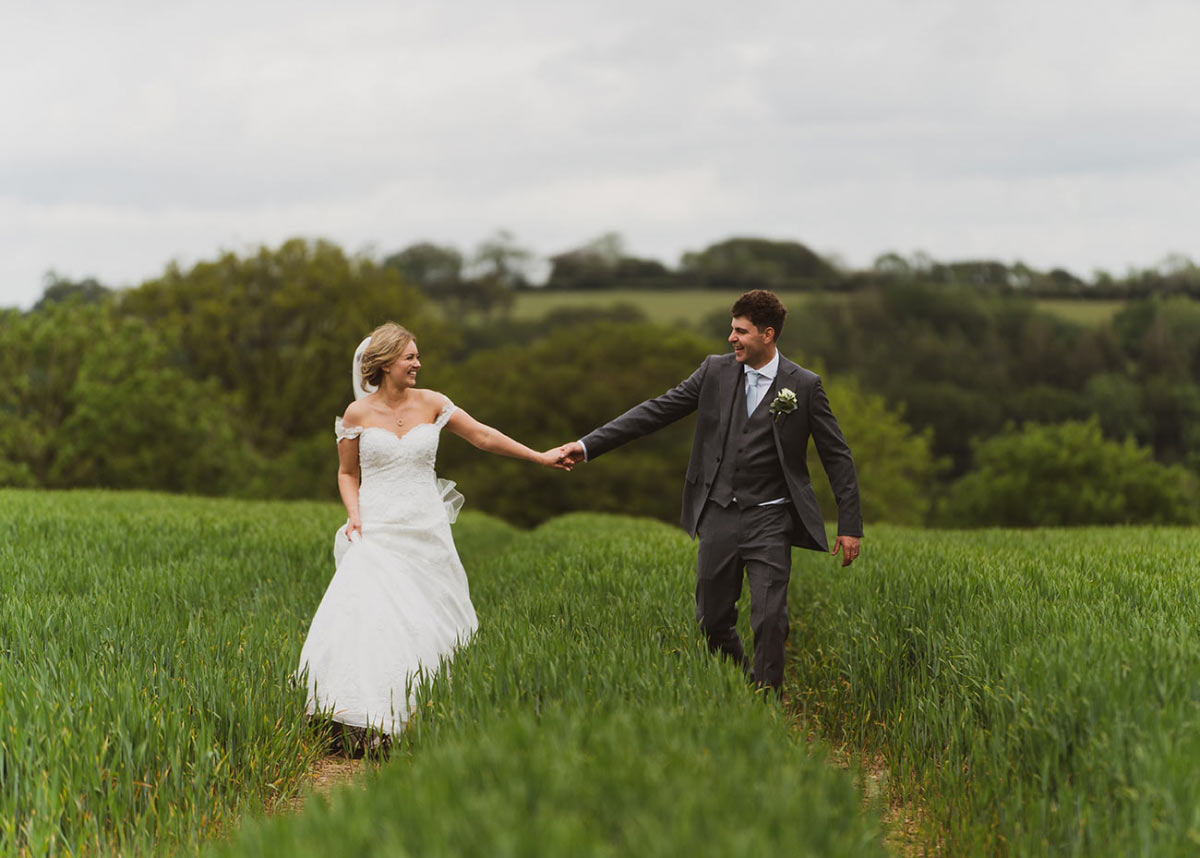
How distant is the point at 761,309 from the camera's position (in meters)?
6.09

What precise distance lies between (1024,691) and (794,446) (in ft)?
6.80

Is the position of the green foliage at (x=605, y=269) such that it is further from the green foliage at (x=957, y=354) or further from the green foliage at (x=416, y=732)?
the green foliage at (x=416, y=732)

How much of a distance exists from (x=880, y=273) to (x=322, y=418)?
6385 centimetres

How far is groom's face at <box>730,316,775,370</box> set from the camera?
615 centimetres

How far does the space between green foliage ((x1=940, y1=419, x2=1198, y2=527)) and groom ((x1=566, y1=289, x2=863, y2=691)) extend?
45.4 meters

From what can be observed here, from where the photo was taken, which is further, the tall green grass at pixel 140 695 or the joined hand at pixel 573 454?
the joined hand at pixel 573 454

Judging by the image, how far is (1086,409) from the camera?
220ft

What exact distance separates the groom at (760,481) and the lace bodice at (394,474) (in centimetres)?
190

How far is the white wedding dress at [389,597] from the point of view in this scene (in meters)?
6.11

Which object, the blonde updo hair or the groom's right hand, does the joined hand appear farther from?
the blonde updo hair

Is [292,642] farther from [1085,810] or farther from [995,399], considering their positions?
[995,399]

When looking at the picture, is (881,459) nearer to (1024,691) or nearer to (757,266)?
(757,266)

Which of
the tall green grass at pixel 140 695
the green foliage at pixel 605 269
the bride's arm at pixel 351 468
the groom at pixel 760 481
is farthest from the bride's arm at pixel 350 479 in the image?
the green foliage at pixel 605 269

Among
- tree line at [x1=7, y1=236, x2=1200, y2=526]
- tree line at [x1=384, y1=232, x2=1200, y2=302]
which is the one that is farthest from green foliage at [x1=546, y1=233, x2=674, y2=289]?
tree line at [x1=7, y1=236, x2=1200, y2=526]
